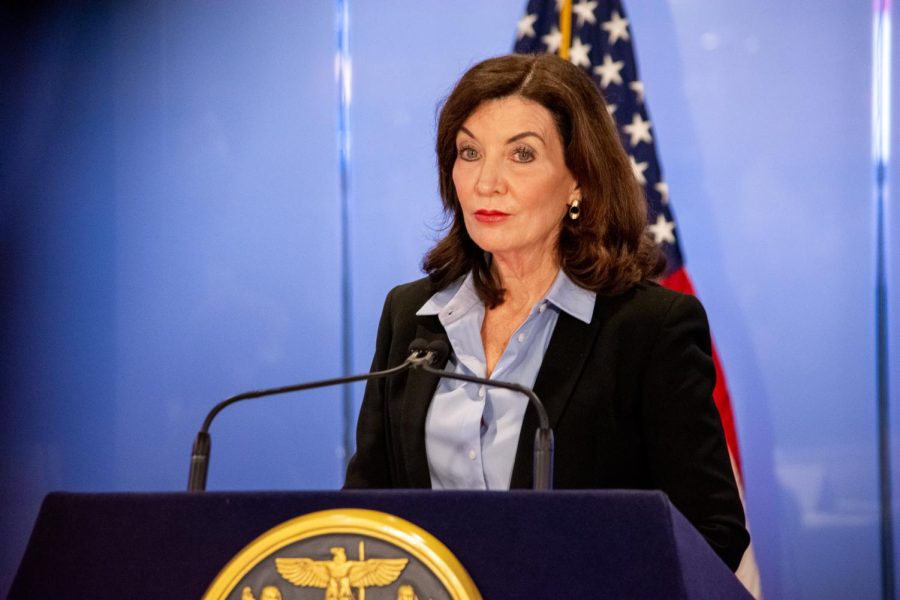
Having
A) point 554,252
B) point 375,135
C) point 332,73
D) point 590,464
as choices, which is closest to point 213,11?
point 332,73

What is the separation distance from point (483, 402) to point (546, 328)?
180mm

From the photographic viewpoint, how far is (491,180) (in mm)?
1886

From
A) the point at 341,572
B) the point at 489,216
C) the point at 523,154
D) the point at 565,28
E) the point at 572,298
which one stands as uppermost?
the point at 565,28

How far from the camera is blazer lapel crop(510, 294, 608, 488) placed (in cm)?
169

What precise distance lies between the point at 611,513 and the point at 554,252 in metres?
1.04

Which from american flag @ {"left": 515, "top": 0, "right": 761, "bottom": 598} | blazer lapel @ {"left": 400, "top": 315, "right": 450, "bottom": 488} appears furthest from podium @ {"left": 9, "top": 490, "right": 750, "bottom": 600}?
american flag @ {"left": 515, "top": 0, "right": 761, "bottom": 598}

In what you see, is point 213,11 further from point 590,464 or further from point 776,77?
point 590,464

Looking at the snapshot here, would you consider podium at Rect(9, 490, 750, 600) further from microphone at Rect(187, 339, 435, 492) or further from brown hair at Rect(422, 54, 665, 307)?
brown hair at Rect(422, 54, 665, 307)

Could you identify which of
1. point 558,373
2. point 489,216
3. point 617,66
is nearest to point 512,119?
point 489,216

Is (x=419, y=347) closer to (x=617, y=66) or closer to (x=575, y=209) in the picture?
(x=575, y=209)

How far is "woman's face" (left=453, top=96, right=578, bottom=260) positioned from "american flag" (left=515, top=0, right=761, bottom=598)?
1.37 meters

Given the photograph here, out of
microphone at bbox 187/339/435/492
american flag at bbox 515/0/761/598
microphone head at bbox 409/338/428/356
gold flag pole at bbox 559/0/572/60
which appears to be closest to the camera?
microphone at bbox 187/339/435/492

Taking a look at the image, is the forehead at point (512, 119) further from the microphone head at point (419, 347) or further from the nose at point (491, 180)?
the microphone head at point (419, 347)

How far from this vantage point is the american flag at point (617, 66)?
10.8 ft
